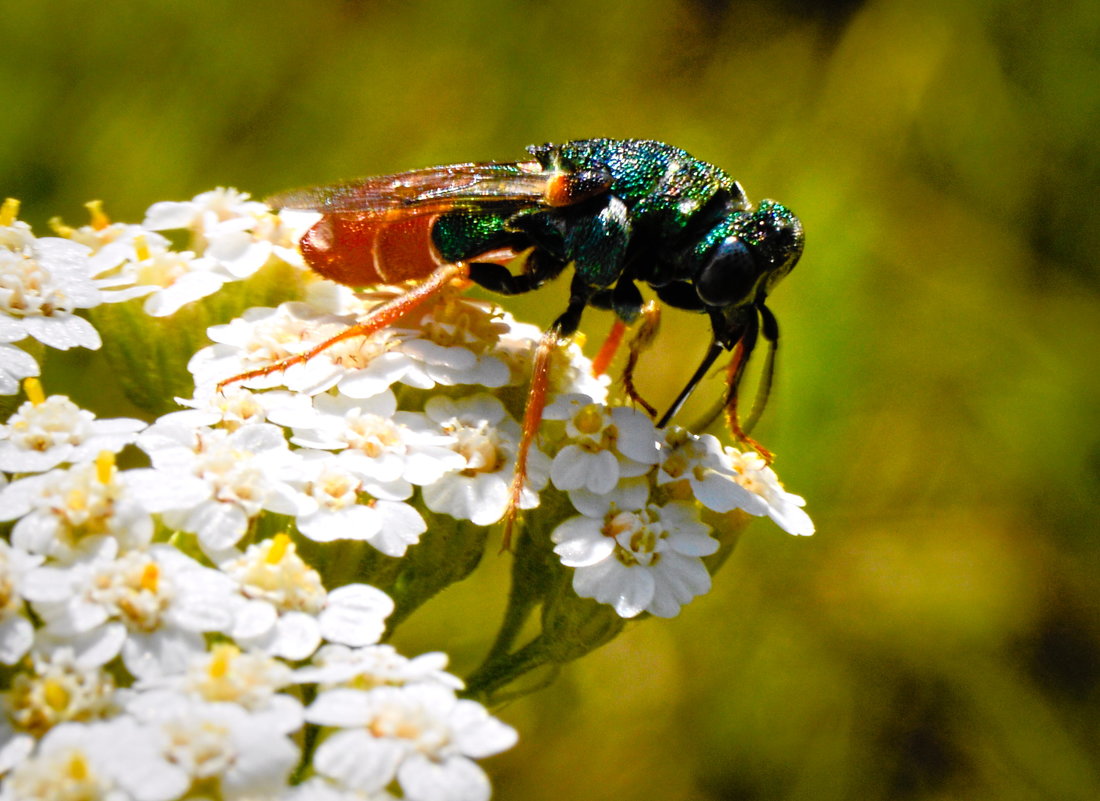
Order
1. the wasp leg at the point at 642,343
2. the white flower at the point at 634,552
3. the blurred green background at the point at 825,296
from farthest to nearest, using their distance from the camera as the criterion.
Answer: the blurred green background at the point at 825,296
the wasp leg at the point at 642,343
the white flower at the point at 634,552

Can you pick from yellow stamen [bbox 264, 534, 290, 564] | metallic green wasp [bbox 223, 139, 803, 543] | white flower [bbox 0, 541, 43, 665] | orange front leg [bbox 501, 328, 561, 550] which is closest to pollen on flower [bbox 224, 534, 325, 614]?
yellow stamen [bbox 264, 534, 290, 564]

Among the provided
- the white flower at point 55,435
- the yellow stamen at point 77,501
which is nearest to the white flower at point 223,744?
the yellow stamen at point 77,501

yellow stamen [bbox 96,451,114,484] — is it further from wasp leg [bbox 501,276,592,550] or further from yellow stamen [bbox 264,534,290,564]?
wasp leg [bbox 501,276,592,550]

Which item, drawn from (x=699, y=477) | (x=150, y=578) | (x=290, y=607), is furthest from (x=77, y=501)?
(x=699, y=477)

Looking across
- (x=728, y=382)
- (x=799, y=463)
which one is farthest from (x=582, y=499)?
(x=799, y=463)

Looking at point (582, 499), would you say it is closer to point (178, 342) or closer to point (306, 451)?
point (306, 451)

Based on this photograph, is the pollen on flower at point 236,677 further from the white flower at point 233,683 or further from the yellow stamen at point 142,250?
the yellow stamen at point 142,250
